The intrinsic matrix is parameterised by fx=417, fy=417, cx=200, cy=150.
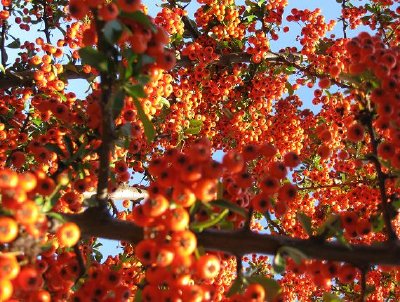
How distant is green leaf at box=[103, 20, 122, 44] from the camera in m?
2.66

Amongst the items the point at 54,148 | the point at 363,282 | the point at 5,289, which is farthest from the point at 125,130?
the point at 363,282

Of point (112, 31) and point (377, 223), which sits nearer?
point (112, 31)

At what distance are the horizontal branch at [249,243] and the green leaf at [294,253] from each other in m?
0.06

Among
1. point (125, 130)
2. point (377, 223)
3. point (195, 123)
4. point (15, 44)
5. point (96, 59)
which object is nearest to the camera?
point (96, 59)

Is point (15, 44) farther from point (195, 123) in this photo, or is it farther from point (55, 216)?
point (55, 216)

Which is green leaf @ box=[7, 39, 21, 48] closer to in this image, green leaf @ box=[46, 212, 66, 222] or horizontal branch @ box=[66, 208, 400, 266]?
horizontal branch @ box=[66, 208, 400, 266]

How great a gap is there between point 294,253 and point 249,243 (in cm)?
33

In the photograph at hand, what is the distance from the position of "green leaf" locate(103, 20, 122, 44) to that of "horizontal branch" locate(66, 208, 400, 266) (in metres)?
1.18

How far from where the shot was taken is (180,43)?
11.3 meters

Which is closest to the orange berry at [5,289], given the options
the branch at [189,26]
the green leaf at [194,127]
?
the green leaf at [194,127]

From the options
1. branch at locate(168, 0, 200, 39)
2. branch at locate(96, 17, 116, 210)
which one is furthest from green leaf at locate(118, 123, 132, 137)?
branch at locate(168, 0, 200, 39)

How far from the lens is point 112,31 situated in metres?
2.69

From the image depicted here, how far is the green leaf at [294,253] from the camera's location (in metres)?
2.73

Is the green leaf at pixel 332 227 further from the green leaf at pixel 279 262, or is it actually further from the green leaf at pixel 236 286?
the green leaf at pixel 236 286
